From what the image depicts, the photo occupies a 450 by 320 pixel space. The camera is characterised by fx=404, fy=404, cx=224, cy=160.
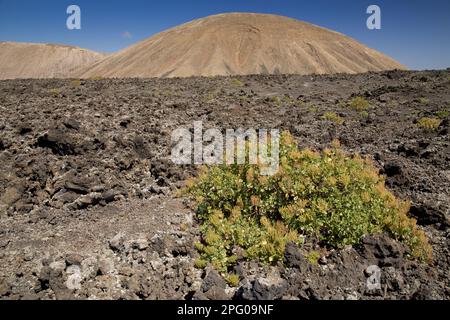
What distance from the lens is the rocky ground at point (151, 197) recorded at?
6043mm

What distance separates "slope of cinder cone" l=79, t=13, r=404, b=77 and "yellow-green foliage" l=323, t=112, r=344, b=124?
54.0m

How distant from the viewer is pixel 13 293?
230 inches

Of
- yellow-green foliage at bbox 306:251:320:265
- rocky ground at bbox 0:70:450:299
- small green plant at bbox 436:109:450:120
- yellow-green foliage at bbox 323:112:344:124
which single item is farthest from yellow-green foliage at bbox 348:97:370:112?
yellow-green foliage at bbox 306:251:320:265

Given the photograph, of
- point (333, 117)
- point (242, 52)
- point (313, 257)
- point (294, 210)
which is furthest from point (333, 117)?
point (242, 52)

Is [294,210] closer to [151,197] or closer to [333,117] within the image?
[151,197]

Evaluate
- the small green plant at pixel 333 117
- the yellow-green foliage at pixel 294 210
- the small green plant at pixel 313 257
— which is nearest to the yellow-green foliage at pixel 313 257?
the small green plant at pixel 313 257

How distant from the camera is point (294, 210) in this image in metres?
7.45

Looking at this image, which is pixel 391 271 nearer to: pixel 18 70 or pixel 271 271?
pixel 271 271

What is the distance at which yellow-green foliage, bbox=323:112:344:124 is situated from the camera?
1454cm

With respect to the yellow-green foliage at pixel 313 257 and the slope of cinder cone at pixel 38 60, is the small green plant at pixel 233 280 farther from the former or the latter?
the slope of cinder cone at pixel 38 60

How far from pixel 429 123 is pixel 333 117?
319 cm

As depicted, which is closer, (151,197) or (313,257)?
(313,257)

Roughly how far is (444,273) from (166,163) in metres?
6.53

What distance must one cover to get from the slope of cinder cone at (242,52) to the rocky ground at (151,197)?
2105 inches
